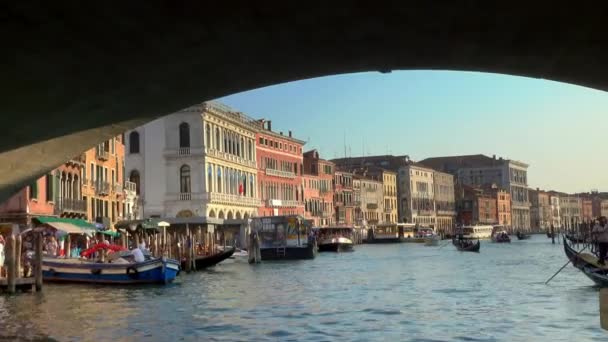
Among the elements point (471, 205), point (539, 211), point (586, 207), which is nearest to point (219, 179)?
point (471, 205)

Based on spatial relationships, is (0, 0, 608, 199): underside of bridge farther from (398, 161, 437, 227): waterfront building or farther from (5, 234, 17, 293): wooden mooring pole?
(398, 161, 437, 227): waterfront building

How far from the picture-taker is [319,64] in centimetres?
593

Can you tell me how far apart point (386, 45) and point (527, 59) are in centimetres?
101

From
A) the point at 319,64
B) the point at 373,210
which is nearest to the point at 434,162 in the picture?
the point at 373,210

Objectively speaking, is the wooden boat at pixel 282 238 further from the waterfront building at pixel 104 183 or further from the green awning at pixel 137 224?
the waterfront building at pixel 104 183

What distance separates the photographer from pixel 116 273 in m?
19.9

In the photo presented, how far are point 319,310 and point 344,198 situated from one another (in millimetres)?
56548

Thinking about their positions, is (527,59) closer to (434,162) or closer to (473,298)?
(473,298)

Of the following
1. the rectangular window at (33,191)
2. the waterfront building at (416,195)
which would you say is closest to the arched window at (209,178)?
the rectangular window at (33,191)

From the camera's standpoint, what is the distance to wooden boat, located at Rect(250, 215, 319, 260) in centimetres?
3450

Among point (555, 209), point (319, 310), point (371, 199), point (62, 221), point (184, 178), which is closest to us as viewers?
point (319, 310)

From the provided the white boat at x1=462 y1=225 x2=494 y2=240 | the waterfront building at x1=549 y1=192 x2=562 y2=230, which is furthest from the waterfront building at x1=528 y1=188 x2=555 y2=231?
the white boat at x1=462 y1=225 x2=494 y2=240

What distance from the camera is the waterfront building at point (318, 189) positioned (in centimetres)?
6287

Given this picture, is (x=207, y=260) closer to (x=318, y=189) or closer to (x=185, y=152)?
(x=185, y=152)
